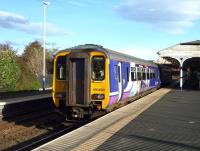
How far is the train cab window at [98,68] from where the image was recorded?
16.3 meters

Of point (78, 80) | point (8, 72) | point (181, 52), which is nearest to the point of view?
point (78, 80)

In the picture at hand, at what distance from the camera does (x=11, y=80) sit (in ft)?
136

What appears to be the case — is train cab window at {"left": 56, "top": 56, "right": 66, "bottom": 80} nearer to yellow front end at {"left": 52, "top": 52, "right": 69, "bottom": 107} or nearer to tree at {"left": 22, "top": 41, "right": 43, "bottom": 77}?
yellow front end at {"left": 52, "top": 52, "right": 69, "bottom": 107}

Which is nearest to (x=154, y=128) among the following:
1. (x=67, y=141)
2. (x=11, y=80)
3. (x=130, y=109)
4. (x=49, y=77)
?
(x=67, y=141)

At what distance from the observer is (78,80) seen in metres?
16.0

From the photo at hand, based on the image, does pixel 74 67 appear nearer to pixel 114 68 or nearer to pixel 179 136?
pixel 114 68

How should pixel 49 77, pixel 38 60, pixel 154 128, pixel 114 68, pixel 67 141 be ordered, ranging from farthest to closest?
pixel 38 60 < pixel 49 77 < pixel 114 68 < pixel 154 128 < pixel 67 141

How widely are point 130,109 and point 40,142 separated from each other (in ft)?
19.5

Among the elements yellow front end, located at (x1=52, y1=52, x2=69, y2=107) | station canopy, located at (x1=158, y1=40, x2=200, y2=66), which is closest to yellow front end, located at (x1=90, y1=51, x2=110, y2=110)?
yellow front end, located at (x1=52, y1=52, x2=69, y2=107)

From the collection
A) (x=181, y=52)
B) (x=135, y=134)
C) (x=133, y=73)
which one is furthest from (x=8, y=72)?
(x=135, y=134)

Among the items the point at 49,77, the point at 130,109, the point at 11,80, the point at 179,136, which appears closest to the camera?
the point at 179,136

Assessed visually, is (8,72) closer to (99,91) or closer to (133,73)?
(133,73)

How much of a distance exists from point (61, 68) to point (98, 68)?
4.93ft

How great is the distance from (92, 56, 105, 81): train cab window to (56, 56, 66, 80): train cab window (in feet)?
3.97
